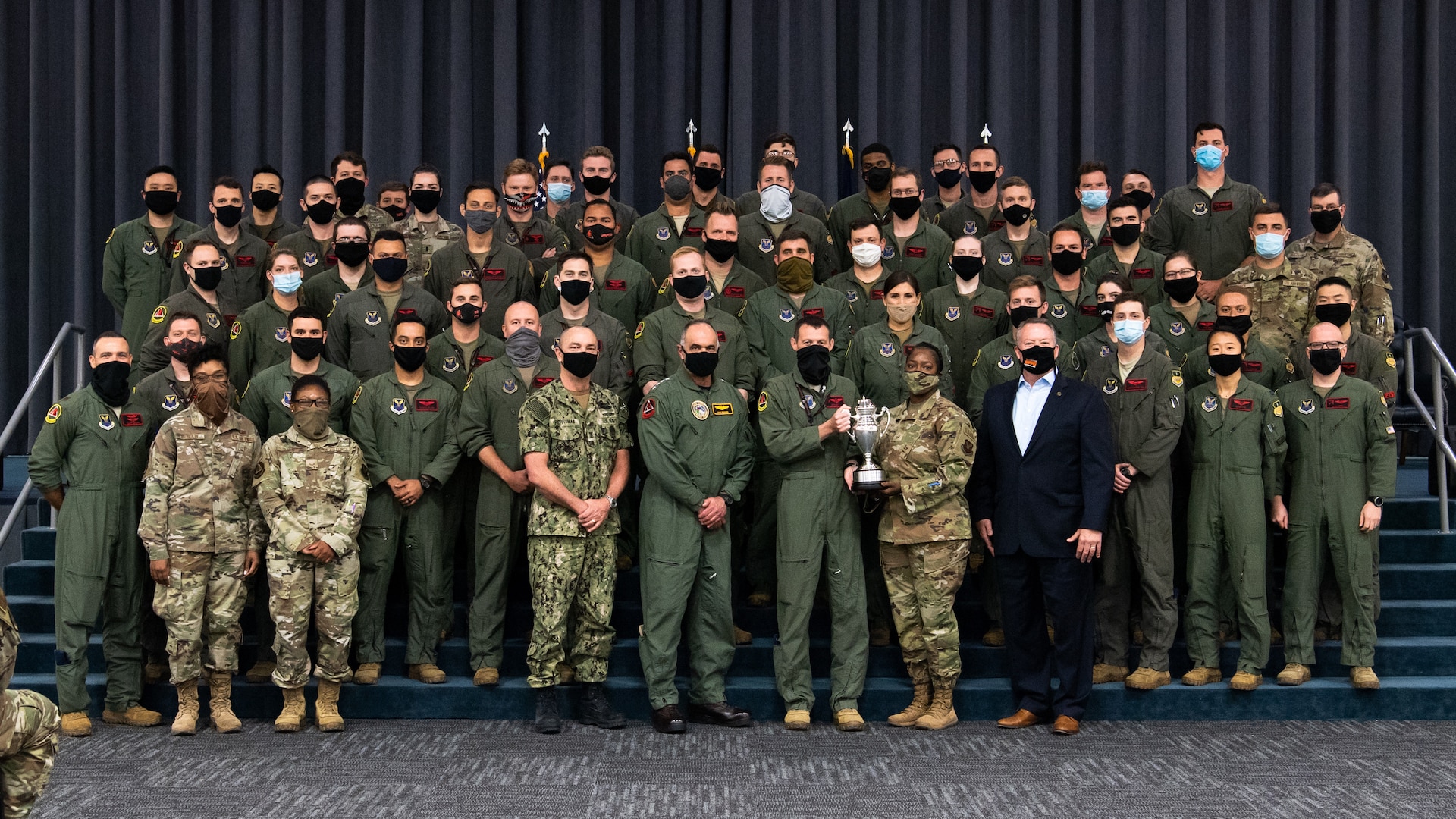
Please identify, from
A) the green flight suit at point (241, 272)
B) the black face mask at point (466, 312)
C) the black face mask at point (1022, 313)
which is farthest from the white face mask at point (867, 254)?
the green flight suit at point (241, 272)

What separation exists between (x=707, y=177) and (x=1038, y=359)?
254cm

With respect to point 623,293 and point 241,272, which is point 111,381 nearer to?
point 241,272

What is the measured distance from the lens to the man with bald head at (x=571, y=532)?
5691mm

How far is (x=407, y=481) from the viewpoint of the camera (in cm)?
605

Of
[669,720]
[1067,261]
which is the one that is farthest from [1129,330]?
[669,720]

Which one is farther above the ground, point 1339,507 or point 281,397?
point 281,397

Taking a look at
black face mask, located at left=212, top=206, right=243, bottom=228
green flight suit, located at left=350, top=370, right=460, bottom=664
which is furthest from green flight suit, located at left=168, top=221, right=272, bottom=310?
green flight suit, located at left=350, top=370, right=460, bottom=664

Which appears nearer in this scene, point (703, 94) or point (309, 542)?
point (309, 542)

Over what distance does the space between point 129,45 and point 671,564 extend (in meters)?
7.44

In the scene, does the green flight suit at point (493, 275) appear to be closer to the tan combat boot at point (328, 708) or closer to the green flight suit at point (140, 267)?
Answer: the green flight suit at point (140, 267)

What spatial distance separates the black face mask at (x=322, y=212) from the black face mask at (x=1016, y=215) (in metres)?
3.69

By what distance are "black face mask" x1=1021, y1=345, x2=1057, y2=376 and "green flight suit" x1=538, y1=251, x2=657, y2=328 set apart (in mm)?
2129

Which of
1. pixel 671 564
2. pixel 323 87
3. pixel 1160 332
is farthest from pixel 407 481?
pixel 323 87

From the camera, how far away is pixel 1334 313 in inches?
249
